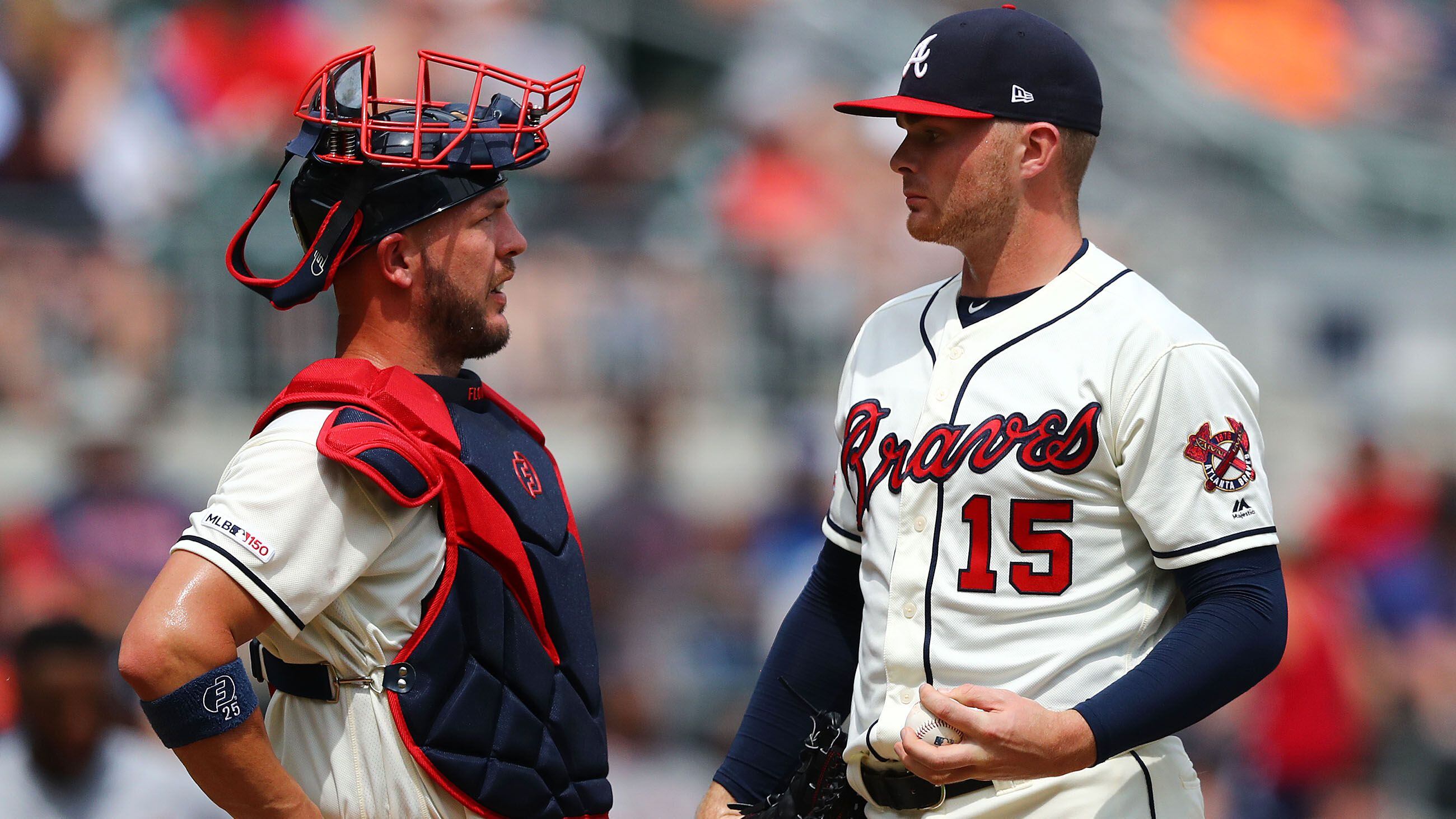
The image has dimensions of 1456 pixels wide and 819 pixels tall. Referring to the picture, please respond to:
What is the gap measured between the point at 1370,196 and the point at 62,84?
945 cm

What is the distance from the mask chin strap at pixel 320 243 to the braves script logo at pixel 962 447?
87 cm

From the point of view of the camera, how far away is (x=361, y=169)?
92.0 inches

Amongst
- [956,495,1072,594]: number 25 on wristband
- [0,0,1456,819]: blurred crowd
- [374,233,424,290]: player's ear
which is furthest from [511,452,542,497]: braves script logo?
[0,0,1456,819]: blurred crowd

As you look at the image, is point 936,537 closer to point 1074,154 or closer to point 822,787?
point 822,787

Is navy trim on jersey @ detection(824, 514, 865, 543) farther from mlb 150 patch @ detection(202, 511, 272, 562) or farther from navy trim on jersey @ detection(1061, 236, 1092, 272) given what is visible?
mlb 150 patch @ detection(202, 511, 272, 562)

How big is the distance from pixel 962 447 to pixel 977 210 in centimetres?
37

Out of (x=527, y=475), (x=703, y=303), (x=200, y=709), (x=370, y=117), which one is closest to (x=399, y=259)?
(x=370, y=117)

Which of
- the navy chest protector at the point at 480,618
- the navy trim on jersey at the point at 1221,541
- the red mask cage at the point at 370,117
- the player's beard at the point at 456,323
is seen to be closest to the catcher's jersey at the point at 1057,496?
the navy trim on jersey at the point at 1221,541

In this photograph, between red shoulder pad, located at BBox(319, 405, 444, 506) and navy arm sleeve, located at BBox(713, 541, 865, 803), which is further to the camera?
navy arm sleeve, located at BBox(713, 541, 865, 803)

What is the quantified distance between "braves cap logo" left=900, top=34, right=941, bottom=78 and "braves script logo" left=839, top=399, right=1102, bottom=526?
0.52 m

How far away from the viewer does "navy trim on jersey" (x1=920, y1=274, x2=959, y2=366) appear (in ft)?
7.59

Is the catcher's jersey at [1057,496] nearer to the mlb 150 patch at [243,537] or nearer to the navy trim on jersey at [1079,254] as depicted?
the navy trim on jersey at [1079,254]

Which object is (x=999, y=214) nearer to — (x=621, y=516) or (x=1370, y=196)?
(x=621, y=516)


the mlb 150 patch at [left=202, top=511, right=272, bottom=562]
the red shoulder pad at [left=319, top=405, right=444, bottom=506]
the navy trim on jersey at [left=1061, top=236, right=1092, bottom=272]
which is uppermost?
the navy trim on jersey at [left=1061, top=236, right=1092, bottom=272]
